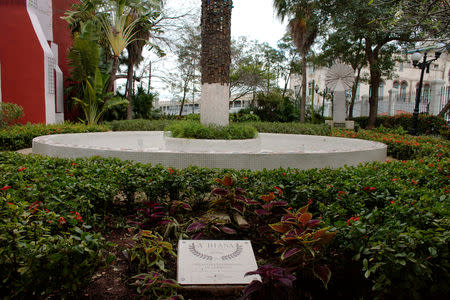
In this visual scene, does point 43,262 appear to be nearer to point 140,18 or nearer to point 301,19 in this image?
point 140,18

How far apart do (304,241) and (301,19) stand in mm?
19441

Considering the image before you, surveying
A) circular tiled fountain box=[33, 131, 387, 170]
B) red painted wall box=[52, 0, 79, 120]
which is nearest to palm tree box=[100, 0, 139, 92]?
red painted wall box=[52, 0, 79, 120]

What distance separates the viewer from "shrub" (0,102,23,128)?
10.8m

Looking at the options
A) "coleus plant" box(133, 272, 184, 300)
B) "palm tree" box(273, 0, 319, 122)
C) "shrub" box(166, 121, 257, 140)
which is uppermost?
"palm tree" box(273, 0, 319, 122)

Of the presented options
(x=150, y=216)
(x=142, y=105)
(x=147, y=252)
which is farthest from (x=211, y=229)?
(x=142, y=105)

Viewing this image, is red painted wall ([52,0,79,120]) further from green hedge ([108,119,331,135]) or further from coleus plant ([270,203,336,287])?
coleus plant ([270,203,336,287])

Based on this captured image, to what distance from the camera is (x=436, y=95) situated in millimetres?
19125

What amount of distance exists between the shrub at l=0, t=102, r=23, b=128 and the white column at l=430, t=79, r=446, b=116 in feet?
67.4

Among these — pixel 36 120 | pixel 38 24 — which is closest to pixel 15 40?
pixel 38 24

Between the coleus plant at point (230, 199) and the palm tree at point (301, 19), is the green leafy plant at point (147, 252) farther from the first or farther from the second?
the palm tree at point (301, 19)

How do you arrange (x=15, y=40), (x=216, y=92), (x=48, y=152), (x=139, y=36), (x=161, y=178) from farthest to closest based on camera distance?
(x=139, y=36)
(x=15, y=40)
(x=216, y=92)
(x=48, y=152)
(x=161, y=178)

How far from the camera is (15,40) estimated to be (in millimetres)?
12242

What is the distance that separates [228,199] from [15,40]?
12.9 m

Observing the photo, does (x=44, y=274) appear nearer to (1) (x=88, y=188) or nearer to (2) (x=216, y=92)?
(1) (x=88, y=188)
